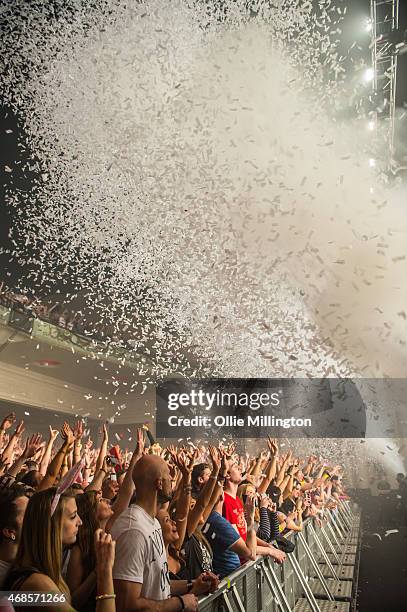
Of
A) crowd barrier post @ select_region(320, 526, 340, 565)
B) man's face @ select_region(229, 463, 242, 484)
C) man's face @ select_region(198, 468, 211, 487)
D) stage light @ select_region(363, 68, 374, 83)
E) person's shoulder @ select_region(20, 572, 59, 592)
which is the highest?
stage light @ select_region(363, 68, 374, 83)

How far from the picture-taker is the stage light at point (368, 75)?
3.84 meters

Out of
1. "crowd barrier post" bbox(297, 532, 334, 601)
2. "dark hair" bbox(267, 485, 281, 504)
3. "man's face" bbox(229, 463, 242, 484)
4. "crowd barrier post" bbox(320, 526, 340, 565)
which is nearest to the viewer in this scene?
"man's face" bbox(229, 463, 242, 484)

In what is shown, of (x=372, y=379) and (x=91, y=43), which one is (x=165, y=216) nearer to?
(x=91, y=43)

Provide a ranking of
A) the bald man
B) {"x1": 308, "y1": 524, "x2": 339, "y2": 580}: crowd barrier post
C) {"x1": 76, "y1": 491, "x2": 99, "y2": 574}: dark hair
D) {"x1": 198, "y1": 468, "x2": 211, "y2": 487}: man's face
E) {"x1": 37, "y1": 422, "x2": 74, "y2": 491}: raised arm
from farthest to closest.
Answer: {"x1": 308, "y1": 524, "x2": 339, "y2": 580}: crowd barrier post
{"x1": 198, "y1": 468, "x2": 211, "y2": 487}: man's face
{"x1": 37, "y1": 422, "x2": 74, "y2": 491}: raised arm
{"x1": 76, "y1": 491, "x2": 99, "y2": 574}: dark hair
the bald man

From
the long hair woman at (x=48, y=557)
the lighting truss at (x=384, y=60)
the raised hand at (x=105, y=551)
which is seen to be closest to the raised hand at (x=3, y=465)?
the long hair woman at (x=48, y=557)

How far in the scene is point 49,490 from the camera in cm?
169

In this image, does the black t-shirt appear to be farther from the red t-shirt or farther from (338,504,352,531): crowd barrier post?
(338,504,352,531): crowd barrier post

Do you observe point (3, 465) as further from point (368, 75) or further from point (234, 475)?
point (368, 75)

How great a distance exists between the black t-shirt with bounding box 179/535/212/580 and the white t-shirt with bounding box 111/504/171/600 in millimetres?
408

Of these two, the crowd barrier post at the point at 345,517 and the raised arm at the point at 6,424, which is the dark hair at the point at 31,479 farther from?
the crowd barrier post at the point at 345,517

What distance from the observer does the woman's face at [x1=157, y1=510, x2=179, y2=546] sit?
2195 mm

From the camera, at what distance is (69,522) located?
1.69 m

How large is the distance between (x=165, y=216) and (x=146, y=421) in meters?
1.36

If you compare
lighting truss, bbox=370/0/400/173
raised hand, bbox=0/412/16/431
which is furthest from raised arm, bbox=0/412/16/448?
lighting truss, bbox=370/0/400/173
